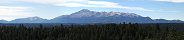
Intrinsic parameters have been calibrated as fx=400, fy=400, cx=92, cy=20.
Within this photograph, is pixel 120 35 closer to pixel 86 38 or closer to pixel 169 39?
pixel 86 38

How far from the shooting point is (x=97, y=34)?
197 meters

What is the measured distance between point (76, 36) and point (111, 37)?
57.5ft

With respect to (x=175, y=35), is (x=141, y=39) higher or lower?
lower

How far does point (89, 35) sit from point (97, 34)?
474cm

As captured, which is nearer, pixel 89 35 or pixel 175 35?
pixel 175 35

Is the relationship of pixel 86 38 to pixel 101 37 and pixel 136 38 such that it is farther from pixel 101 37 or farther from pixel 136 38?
pixel 136 38

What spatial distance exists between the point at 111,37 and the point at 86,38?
44.8ft

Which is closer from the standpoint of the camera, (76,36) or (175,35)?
(175,35)

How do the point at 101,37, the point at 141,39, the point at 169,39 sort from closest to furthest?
the point at 169,39 < the point at 141,39 < the point at 101,37

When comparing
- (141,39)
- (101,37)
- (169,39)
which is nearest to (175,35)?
(169,39)

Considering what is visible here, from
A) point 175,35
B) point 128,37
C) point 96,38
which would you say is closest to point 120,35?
point 128,37

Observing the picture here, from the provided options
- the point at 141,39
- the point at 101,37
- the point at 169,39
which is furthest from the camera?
the point at 101,37

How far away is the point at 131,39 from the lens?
194 meters

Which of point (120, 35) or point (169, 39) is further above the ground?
point (169, 39)
